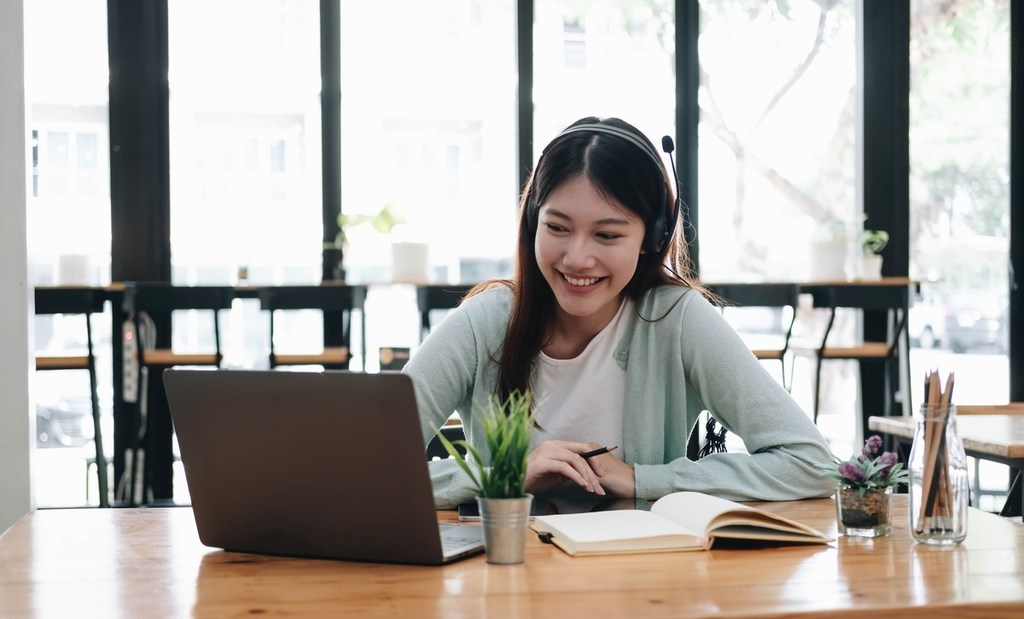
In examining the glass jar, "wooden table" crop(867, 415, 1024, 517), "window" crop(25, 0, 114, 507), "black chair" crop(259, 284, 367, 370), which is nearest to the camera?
the glass jar

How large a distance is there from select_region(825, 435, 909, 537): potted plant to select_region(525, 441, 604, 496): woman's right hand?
1.09 ft

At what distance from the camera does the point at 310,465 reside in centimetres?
107

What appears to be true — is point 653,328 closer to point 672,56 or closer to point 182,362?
point 182,362

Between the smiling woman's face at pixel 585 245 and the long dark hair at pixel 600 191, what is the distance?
0.02m

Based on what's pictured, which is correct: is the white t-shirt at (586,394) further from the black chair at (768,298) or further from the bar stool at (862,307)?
the bar stool at (862,307)

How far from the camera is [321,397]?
3.43 ft

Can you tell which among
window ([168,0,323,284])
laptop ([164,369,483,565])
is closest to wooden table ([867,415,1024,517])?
laptop ([164,369,483,565])

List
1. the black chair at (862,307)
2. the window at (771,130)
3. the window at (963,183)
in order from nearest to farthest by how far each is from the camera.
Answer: the black chair at (862,307)
the window at (963,183)
the window at (771,130)

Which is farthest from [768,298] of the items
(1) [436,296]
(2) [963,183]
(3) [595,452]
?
(3) [595,452]

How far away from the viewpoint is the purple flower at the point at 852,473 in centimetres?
120

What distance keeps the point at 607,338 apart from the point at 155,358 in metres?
3.35

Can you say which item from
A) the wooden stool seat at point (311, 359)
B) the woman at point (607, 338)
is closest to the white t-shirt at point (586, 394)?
the woman at point (607, 338)

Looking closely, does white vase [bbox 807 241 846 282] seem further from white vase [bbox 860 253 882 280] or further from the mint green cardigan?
the mint green cardigan

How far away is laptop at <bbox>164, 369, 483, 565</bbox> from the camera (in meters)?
1.03
